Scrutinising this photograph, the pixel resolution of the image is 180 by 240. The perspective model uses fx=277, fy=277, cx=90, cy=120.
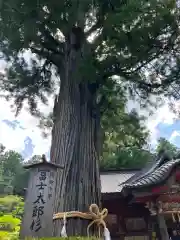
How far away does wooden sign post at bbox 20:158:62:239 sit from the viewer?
3623 millimetres

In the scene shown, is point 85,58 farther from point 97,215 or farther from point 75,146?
point 97,215

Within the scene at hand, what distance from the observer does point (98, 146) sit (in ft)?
21.8

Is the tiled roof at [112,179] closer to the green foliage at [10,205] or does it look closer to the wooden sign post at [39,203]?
the wooden sign post at [39,203]

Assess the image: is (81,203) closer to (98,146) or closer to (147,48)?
(98,146)

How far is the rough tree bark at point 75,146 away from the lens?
5.22 metres

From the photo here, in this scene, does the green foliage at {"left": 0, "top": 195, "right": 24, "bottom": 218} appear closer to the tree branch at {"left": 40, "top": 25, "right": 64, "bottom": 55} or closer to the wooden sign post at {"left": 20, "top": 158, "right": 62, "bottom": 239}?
the tree branch at {"left": 40, "top": 25, "right": 64, "bottom": 55}

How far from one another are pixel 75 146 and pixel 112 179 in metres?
4.08

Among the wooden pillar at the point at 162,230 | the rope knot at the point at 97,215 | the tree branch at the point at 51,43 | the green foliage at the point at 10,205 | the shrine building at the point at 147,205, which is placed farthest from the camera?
the green foliage at the point at 10,205

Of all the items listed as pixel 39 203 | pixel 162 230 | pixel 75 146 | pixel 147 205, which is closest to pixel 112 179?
pixel 147 205

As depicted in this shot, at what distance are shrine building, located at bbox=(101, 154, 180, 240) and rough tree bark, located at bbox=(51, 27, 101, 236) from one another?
0.93 meters

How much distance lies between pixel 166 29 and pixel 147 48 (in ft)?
2.54

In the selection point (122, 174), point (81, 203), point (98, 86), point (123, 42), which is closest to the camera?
point (81, 203)

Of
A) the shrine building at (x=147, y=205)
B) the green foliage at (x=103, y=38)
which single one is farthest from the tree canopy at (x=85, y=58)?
the shrine building at (x=147, y=205)

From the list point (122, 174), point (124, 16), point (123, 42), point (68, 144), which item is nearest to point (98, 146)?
point (68, 144)
